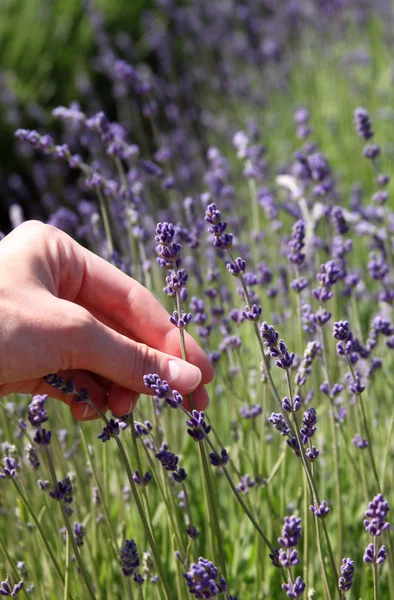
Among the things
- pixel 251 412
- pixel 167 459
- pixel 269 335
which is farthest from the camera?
pixel 251 412

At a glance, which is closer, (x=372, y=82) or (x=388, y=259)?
(x=388, y=259)

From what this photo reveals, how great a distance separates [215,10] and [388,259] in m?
4.97

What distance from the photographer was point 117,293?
172 centimetres

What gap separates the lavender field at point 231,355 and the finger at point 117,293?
8 centimetres

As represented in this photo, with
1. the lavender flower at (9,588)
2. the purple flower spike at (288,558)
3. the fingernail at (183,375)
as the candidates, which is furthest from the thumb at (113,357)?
the lavender flower at (9,588)

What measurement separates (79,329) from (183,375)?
230 millimetres

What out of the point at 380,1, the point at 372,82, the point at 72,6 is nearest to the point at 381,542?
the point at 372,82

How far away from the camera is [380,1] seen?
25.3ft

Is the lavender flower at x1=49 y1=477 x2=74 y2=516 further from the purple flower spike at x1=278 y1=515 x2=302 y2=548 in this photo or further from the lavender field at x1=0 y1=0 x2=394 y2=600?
the purple flower spike at x1=278 y1=515 x2=302 y2=548

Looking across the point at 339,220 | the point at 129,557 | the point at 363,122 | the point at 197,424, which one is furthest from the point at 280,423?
the point at 363,122

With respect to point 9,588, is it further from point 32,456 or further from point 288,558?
point 288,558

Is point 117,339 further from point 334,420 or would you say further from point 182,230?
point 182,230

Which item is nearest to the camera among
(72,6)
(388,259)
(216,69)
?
(388,259)

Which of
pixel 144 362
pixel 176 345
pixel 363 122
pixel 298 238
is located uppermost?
pixel 363 122
